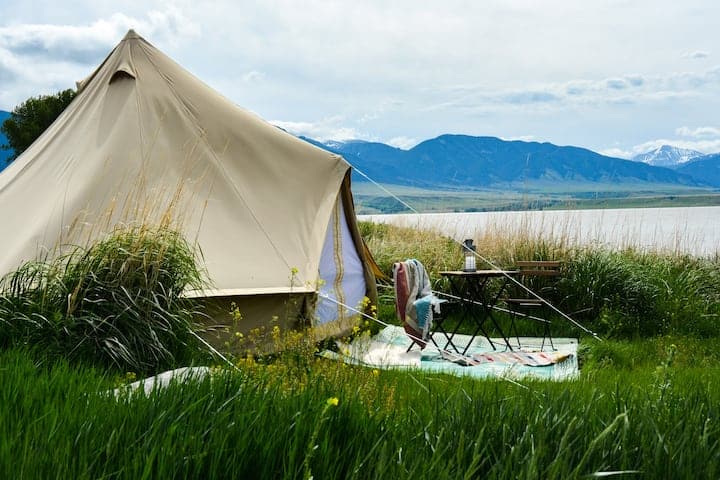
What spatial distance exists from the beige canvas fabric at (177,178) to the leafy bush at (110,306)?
1.71 ft

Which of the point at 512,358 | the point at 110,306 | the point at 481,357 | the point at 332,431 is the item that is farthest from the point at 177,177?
the point at 332,431

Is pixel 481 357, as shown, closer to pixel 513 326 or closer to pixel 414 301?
pixel 414 301

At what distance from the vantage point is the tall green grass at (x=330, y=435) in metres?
1.86

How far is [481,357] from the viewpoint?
21.6 feet

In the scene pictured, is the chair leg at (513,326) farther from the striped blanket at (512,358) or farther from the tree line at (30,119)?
the tree line at (30,119)

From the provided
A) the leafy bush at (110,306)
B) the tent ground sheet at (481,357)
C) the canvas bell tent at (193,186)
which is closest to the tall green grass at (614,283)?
the tent ground sheet at (481,357)

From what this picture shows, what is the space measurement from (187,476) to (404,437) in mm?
675

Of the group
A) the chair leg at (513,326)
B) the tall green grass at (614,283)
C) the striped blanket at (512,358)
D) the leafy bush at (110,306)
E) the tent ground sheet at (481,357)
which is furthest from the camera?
the tall green grass at (614,283)

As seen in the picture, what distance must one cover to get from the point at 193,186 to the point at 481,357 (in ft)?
9.18

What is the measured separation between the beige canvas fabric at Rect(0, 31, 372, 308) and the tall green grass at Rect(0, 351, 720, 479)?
297 cm

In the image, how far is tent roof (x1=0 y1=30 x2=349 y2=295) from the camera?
565 cm

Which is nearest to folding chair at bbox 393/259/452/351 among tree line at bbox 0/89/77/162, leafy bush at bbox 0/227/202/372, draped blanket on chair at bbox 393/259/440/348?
draped blanket on chair at bbox 393/259/440/348

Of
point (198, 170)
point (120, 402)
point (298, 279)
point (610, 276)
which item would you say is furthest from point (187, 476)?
point (610, 276)

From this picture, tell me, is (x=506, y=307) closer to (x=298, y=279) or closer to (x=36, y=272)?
(x=298, y=279)
